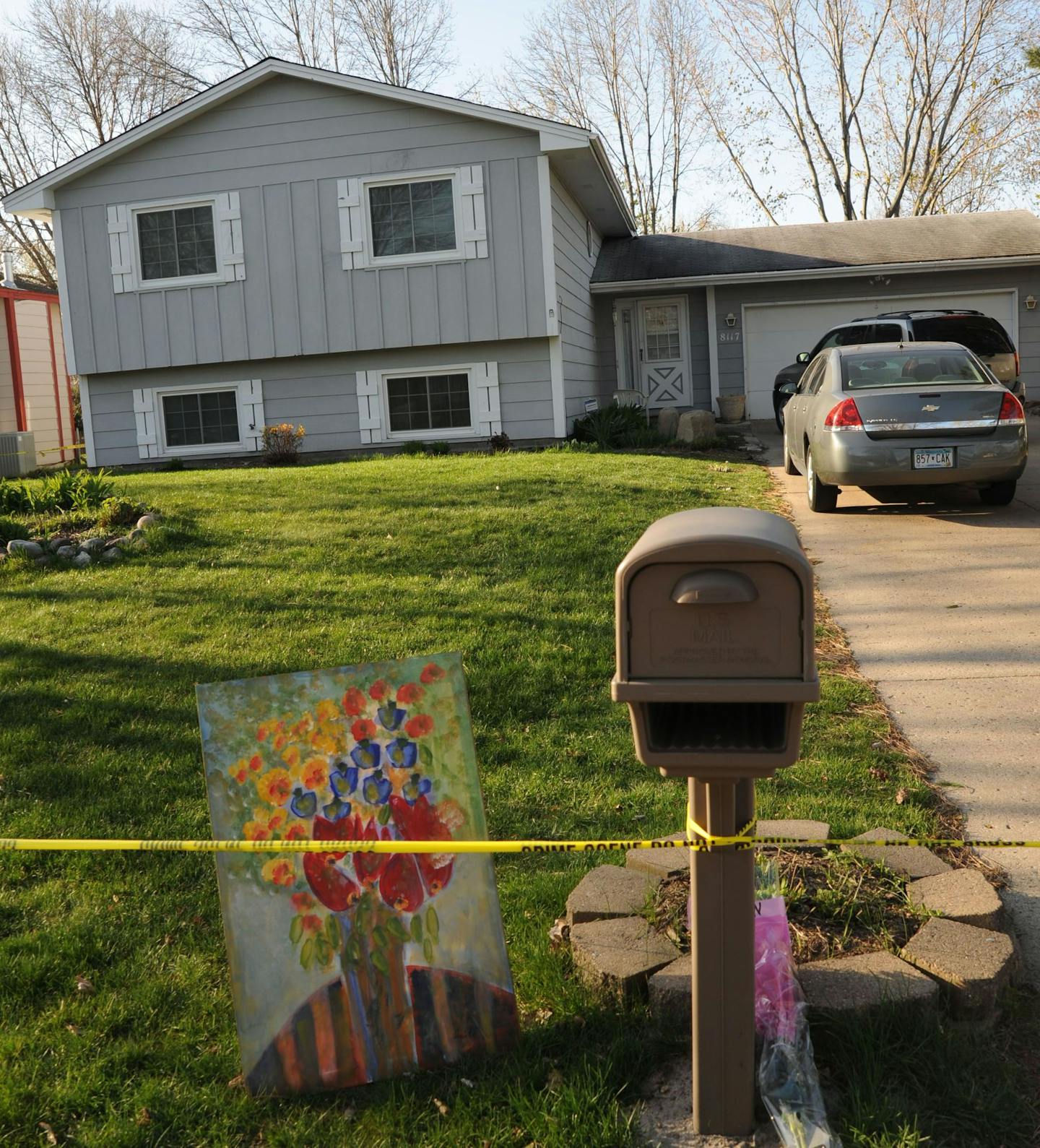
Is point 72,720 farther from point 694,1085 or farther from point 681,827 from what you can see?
point 694,1085

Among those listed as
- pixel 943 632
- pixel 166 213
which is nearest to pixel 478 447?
pixel 166 213

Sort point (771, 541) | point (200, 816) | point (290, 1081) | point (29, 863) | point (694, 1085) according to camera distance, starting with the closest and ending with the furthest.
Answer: point (771, 541), point (694, 1085), point (290, 1081), point (29, 863), point (200, 816)

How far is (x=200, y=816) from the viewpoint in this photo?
434 cm

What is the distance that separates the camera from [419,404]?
16.9m

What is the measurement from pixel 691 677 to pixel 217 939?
194 cm

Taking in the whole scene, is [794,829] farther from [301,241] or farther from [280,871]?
[301,241]

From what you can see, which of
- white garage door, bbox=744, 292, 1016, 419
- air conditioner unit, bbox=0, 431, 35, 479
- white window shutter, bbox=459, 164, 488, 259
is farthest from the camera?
white garage door, bbox=744, 292, 1016, 419

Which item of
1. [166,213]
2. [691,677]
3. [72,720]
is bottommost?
[72,720]

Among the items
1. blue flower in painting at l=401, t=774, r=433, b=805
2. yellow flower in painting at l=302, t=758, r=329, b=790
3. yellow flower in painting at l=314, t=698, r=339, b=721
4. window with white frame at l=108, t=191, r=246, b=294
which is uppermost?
window with white frame at l=108, t=191, r=246, b=294

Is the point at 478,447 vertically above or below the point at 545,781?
above

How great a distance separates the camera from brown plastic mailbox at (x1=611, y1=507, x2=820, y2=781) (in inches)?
90.3

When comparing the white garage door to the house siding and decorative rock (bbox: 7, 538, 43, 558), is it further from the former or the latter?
decorative rock (bbox: 7, 538, 43, 558)

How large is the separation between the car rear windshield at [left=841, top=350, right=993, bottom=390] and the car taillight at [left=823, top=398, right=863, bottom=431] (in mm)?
391

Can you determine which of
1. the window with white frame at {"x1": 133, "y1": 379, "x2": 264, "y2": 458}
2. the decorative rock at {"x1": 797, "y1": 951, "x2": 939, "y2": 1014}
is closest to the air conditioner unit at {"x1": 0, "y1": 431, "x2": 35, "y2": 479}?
the window with white frame at {"x1": 133, "y1": 379, "x2": 264, "y2": 458}
